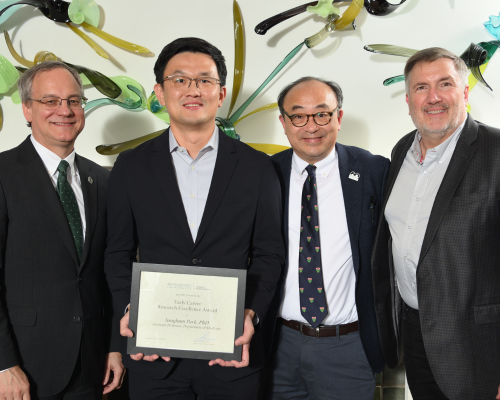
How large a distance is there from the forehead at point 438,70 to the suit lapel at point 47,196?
155 centimetres

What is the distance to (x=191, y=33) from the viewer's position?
258cm

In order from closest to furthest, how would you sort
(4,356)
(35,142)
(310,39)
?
(4,356)
(35,142)
(310,39)

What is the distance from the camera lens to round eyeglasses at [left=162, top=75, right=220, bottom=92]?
5.05ft

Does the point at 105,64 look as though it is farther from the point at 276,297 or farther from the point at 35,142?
the point at 276,297

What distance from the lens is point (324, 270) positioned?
1.78m

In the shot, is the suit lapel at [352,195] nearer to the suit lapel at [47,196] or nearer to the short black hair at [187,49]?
the short black hair at [187,49]

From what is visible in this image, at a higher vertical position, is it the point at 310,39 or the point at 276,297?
the point at 310,39

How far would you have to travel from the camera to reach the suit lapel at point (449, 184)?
1.56m

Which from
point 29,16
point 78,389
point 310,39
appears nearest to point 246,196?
point 78,389

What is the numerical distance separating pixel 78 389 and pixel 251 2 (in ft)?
7.39

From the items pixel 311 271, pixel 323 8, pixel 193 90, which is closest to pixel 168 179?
pixel 193 90

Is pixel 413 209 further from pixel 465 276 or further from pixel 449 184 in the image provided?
pixel 465 276

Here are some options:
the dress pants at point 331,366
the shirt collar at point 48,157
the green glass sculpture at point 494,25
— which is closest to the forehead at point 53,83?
the shirt collar at point 48,157

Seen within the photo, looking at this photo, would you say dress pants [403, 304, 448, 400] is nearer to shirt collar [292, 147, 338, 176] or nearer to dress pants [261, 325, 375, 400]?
dress pants [261, 325, 375, 400]
